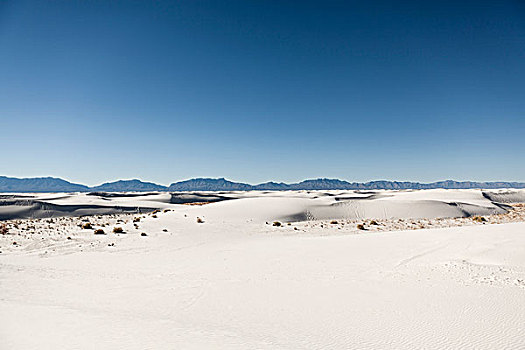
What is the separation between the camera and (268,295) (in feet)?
20.5

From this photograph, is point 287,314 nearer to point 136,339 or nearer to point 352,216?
point 136,339

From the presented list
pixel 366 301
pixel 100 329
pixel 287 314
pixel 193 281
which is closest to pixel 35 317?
pixel 100 329

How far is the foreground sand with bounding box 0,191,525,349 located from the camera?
14.0 feet

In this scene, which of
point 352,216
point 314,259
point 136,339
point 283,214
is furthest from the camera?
point 352,216

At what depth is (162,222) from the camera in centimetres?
1925

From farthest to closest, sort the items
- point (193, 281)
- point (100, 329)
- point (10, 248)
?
point (10, 248), point (193, 281), point (100, 329)

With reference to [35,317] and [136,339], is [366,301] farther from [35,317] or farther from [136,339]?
[35,317]

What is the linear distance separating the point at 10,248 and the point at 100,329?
10.4 m

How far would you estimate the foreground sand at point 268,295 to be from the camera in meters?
4.27

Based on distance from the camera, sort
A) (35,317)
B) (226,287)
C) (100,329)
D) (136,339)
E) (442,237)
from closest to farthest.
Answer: (136,339), (100,329), (35,317), (226,287), (442,237)

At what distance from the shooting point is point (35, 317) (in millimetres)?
4918

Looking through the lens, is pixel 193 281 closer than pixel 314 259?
Yes

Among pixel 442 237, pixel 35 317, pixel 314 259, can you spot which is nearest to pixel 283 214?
pixel 442 237

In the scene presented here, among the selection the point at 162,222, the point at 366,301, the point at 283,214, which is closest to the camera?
the point at 366,301
